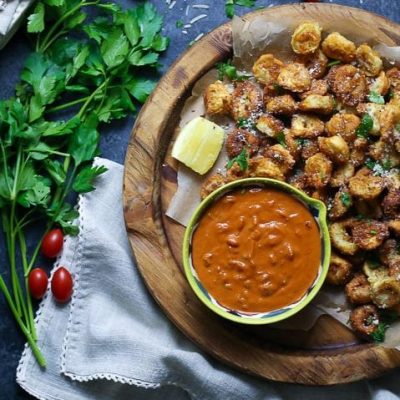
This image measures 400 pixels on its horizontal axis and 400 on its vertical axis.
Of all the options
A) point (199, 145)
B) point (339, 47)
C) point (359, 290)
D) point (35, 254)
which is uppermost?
point (339, 47)

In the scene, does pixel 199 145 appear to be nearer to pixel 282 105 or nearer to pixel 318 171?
pixel 282 105

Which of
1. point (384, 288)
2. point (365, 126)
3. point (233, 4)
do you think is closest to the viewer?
point (384, 288)

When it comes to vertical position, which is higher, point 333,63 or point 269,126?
point 333,63

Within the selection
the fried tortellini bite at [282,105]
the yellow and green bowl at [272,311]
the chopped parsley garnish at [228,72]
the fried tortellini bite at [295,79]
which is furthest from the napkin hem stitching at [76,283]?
the fried tortellini bite at [295,79]

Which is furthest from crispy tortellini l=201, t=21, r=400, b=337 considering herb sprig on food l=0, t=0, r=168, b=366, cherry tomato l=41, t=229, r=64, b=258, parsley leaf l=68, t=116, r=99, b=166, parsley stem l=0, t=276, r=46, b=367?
parsley stem l=0, t=276, r=46, b=367

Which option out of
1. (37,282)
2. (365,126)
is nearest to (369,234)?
(365,126)

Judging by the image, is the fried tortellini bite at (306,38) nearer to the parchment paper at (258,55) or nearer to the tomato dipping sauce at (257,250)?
the parchment paper at (258,55)
